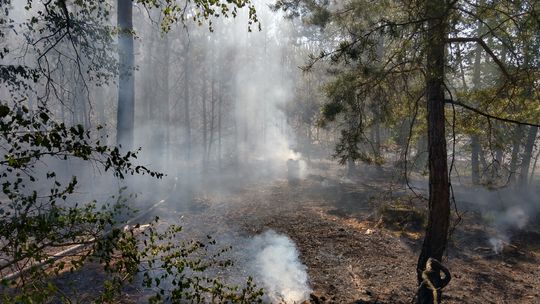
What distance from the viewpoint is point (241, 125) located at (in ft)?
182

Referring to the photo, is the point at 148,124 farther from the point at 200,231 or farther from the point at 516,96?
the point at 516,96

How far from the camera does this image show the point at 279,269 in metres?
8.97

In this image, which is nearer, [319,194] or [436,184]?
[436,184]

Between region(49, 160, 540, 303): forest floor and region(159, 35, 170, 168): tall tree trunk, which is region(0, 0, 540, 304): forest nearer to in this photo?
region(49, 160, 540, 303): forest floor

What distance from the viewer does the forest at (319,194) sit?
291 cm

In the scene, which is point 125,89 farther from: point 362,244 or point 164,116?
point 164,116

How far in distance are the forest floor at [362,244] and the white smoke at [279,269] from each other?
0.27 m

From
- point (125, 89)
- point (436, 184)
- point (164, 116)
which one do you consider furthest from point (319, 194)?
point (164, 116)

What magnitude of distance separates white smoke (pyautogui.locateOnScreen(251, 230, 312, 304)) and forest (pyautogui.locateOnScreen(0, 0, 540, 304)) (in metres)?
0.06

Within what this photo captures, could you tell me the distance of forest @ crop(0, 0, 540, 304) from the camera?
291cm

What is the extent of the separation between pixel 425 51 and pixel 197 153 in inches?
1446

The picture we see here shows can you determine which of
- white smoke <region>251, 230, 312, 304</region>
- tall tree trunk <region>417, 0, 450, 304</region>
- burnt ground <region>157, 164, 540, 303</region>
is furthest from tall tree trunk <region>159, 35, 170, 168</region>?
tall tree trunk <region>417, 0, 450, 304</region>

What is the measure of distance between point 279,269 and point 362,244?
328 cm

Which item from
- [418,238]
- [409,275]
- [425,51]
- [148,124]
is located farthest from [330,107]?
[148,124]
